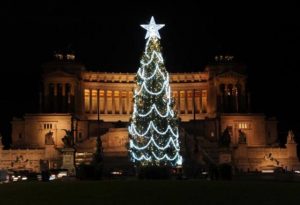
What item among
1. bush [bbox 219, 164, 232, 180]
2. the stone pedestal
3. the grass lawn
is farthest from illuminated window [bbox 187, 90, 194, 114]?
the grass lawn

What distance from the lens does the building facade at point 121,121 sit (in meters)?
97.6

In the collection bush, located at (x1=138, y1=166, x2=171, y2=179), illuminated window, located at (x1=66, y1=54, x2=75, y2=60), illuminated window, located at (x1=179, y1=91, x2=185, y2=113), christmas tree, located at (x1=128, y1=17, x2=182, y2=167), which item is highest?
illuminated window, located at (x1=66, y1=54, x2=75, y2=60)

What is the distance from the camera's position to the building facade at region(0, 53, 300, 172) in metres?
97.6

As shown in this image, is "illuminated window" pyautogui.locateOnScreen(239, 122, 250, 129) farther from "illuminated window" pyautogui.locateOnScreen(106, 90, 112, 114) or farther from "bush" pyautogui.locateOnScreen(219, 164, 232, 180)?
"bush" pyautogui.locateOnScreen(219, 164, 232, 180)

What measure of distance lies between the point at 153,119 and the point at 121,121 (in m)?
55.1

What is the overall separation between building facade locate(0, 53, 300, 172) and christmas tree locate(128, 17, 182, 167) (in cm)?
1509

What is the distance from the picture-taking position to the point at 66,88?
12475 cm

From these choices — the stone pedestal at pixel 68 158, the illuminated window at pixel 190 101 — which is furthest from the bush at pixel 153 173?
the illuminated window at pixel 190 101

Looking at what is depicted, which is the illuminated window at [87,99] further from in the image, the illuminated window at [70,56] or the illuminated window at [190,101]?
the illuminated window at [190,101]

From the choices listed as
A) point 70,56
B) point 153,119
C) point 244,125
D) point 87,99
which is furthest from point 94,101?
point 153,119

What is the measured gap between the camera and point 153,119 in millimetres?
69688

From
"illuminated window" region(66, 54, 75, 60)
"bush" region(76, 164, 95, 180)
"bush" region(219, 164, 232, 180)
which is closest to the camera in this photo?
"bush" region(219, 164, 232, 180)

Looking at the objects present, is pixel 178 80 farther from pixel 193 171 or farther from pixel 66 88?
pixel 193 171

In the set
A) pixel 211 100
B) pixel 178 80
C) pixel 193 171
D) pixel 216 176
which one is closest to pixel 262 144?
pixel 211 100
